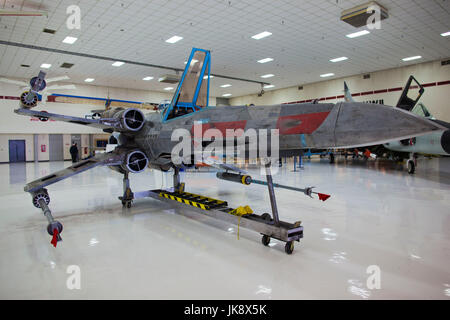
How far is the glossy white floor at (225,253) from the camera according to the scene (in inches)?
118

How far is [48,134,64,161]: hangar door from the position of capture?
25609 mm

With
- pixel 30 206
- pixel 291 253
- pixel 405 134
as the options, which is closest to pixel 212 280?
pixel 291 253

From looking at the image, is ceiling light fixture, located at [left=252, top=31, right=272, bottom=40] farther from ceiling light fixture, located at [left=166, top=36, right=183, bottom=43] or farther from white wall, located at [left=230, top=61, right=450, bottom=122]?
white wall, located at [left=230, top=61, right=450, bottom=122]

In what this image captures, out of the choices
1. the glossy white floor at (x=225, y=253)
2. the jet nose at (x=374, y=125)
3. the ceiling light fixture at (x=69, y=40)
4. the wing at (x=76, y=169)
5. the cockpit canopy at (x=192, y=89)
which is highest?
the ceiling light fixture at (x=69, y=40)

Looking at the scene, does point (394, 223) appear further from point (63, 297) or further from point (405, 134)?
point (63, 297)

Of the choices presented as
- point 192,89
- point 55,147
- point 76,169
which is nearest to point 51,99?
point 55,147

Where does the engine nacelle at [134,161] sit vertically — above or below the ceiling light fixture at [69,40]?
below

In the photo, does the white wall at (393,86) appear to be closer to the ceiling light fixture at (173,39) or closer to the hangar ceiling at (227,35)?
the hangar ceiling at (227,35)

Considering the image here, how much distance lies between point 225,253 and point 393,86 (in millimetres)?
22745

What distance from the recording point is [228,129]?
4.29 meters

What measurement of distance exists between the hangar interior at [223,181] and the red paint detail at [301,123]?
21 centimetres

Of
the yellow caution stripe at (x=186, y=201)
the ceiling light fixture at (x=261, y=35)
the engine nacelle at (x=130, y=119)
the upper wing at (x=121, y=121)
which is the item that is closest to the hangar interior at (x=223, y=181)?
the ceiling light fixture at (x=261, y=35)

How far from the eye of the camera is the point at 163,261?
3766 mm
